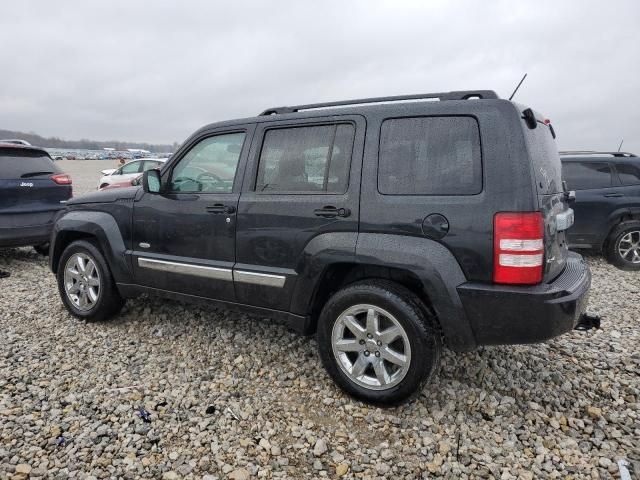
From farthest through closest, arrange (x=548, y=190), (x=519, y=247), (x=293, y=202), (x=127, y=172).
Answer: (x=127, y=172), (x=293, y=202), (x=548, y=190), (x=519, y=247)

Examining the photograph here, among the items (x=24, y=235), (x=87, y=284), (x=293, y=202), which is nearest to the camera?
(x=293, y=202)

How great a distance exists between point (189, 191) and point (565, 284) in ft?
9.11

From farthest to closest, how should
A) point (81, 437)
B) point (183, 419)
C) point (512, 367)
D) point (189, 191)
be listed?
1. point (189, 191)
2. point (512, 367)
3. point (183, 419)
4. point (81, 437)

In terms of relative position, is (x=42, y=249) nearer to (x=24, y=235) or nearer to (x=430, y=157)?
(x=24, y=235)

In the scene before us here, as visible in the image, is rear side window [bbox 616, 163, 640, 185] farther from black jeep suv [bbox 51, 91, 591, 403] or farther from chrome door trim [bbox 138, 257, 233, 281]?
chrome door trim [bbox 138, 257, 233, 281]

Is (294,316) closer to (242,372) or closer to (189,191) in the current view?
(242,372)

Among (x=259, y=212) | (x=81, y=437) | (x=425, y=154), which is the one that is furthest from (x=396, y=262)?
(x=81, y=437)

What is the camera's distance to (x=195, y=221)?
333cm

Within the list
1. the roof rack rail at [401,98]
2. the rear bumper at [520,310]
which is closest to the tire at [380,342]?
the rear bumper at [520,310]

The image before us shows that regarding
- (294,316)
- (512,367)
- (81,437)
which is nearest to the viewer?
(81,437)

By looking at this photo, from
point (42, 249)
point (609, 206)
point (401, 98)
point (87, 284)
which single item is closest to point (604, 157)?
point (609, 206)

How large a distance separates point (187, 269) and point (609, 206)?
6.28 meters

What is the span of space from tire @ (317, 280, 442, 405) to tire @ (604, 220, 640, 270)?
5.34m

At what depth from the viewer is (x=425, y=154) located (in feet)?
8.39
